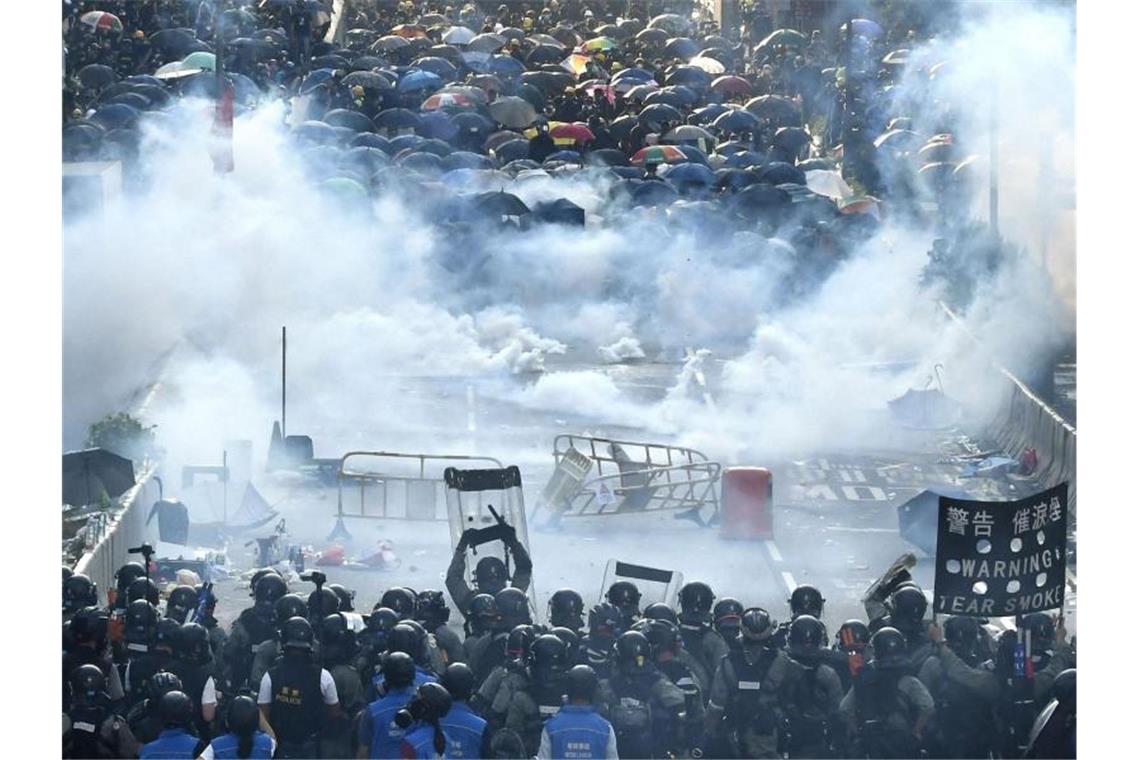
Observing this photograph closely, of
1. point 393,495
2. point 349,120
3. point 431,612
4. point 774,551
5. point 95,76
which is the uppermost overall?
point 95,76

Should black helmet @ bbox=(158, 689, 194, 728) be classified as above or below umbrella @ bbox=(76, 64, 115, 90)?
below

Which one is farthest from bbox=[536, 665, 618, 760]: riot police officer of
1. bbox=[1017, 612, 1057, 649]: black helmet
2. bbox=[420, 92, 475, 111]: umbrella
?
bbox=[420, 92, 475, 111]: umbrella

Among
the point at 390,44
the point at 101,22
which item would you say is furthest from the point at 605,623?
the point at 390,44

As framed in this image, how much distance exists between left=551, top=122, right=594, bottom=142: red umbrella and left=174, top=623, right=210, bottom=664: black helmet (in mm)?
25851

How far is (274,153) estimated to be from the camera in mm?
31094

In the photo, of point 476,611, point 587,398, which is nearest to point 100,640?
point 476,611

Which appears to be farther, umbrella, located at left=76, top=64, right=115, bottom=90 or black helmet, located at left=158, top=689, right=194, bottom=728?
umbrella, located at left=76, top=64, right=115, bottom=90

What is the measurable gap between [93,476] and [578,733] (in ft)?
29.5

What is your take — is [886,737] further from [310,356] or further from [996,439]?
[310,356]

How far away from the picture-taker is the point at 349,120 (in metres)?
35.2

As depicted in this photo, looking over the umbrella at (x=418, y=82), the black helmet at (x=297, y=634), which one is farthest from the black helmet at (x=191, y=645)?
the umbrella at (x=418, y=82)

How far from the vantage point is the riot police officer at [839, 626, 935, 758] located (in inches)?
445

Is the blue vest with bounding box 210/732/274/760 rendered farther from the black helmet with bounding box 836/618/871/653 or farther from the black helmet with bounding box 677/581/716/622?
Result: the black helmet with bounding box 836/618/871/653

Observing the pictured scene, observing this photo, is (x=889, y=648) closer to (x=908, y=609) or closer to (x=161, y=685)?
(x=908, y=609)
